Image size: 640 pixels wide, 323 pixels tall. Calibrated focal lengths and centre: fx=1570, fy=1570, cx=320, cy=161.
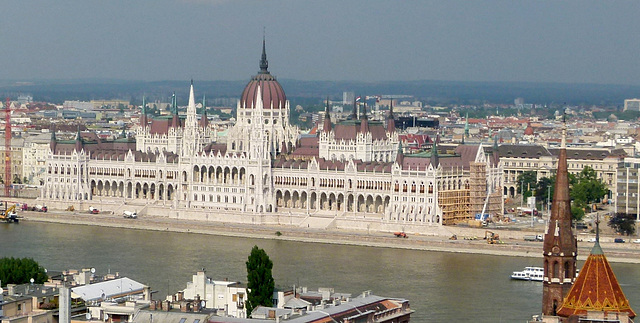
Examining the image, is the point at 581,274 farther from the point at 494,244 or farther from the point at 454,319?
the point at 494,244

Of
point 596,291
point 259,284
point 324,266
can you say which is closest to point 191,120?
point 324,266

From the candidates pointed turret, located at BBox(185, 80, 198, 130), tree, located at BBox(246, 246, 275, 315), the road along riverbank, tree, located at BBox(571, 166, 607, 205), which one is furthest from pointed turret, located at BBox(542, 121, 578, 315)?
pointed turret, located at BBox(185, 80, 198, 130)

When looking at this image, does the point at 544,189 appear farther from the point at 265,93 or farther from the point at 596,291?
the point at 596,291

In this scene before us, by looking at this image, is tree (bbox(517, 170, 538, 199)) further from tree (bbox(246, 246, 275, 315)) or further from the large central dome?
tree (bbox(246, 246, 275, 315))

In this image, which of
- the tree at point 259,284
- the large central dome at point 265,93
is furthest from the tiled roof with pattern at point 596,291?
the large central dome at point 265,93

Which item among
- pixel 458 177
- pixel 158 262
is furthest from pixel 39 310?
pixel 458 177

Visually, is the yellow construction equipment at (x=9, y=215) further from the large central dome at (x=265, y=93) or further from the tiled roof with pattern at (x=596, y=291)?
the tiled roof with pattern at (x=596, y=291)
